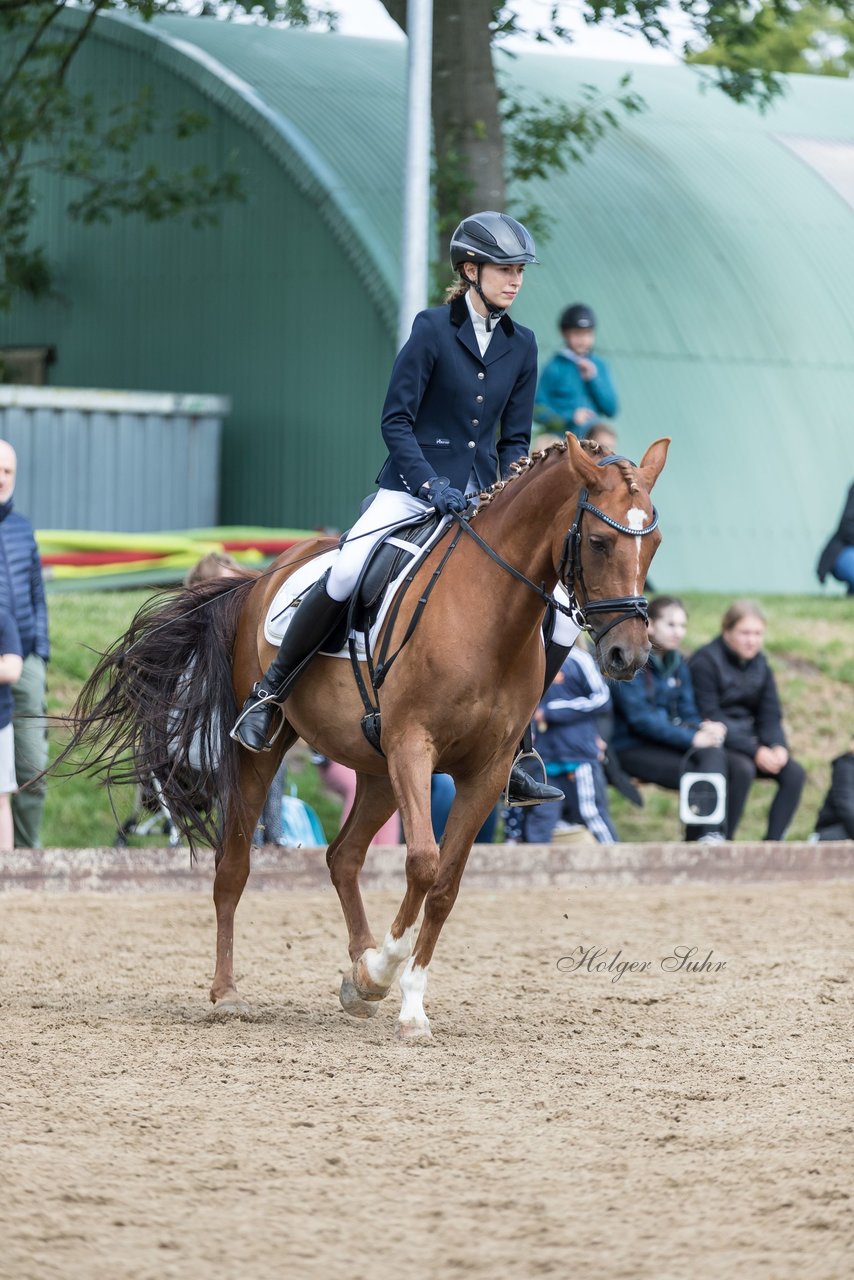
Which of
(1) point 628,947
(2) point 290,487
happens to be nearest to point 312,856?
(1) point 628,947

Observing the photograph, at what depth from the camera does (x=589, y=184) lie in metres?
18.7

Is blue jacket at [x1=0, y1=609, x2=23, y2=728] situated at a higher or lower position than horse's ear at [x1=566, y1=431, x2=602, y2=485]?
lower

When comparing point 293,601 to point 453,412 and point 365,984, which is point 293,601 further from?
point 365,984

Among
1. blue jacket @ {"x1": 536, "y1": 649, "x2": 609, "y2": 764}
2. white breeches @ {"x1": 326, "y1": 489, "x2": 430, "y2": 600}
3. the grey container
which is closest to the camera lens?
white breeches @ {"x1": 326, "y1": 489, "x2": 430, "y2": 600}

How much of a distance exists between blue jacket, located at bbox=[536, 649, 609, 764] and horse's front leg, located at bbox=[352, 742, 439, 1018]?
12.6 ft

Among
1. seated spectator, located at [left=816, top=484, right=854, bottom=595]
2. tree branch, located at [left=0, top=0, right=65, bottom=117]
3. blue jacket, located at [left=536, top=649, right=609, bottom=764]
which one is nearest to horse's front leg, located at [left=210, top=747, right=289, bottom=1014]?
blue jacket, located at [left=536, top=649, right=609, bottom=764]

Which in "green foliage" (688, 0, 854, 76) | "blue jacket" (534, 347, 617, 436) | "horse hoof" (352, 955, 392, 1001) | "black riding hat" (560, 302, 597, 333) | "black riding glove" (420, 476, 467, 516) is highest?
"green foliage" (688, 0, 854, 76)

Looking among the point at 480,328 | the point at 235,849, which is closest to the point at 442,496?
the point at 480,328

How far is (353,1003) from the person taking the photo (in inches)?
261

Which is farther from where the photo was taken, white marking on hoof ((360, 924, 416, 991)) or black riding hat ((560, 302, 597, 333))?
black riding hat ((560, 302, 597, 333))

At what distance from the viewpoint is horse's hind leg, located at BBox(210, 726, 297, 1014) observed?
22.7 ft

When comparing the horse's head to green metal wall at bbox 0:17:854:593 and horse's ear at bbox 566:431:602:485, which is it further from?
green metal wall at bbox 0:17:854:593

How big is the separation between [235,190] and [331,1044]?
42.2 ft

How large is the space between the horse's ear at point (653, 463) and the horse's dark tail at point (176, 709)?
79.5 inches
